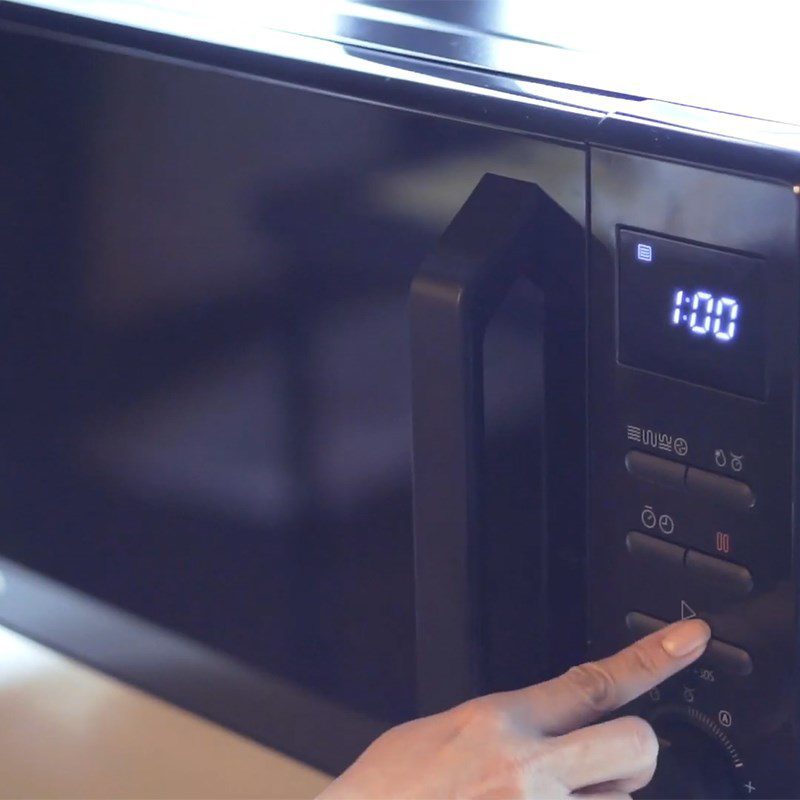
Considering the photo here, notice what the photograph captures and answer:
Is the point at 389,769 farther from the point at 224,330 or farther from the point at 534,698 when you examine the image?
the point at 224,330

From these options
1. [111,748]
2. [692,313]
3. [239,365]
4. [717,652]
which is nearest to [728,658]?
[717,652]

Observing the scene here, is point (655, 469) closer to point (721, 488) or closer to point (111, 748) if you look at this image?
point (721, 488)

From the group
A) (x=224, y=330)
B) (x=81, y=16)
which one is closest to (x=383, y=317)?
(x=224, y=330)

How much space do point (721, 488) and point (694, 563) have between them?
0.11 ft

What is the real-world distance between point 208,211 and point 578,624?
0.24 m

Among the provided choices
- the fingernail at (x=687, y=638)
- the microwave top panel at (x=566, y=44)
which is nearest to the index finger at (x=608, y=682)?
the fingernail at (x=687, y=638)

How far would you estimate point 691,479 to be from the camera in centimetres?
51

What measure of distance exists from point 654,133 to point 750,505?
131mm

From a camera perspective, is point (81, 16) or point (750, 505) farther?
point (81, 16)

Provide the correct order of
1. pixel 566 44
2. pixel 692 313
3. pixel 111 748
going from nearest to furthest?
pixel 692 313 < pixel 566 44 < pixel 111 748

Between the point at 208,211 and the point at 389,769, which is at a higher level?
the point at 208,211

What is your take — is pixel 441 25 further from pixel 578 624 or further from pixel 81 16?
pixel 578 624

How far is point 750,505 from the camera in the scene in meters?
0.49

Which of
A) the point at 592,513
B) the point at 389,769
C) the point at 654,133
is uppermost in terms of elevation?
the point at 654,133
